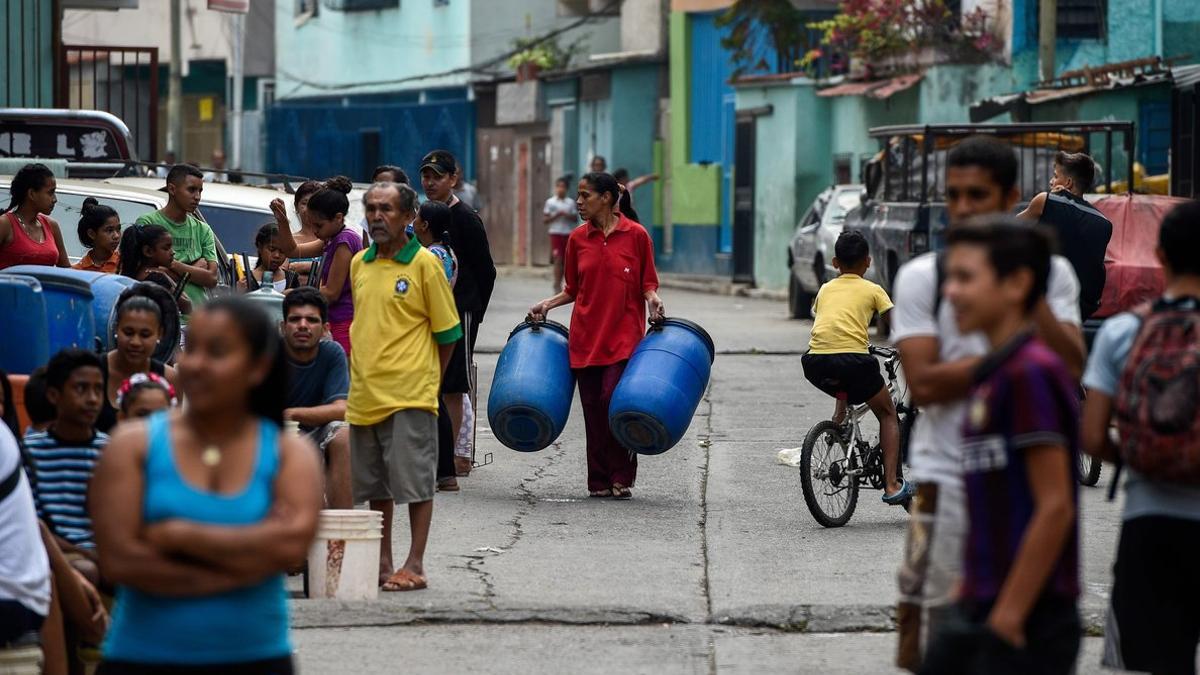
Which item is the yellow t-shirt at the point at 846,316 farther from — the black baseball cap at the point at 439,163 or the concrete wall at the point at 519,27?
the concrete wall at the point at 519,27

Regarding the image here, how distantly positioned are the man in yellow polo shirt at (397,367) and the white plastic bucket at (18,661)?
2.81 meters

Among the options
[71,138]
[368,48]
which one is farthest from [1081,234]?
[368,48]

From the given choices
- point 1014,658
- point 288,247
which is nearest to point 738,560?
point 288,247

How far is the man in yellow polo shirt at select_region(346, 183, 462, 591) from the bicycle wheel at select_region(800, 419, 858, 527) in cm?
219

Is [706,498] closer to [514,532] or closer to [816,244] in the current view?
[514,532]

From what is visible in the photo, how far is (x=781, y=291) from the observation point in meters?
30.7

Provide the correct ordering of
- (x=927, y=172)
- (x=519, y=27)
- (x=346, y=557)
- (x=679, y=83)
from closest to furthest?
(x=346, y=557)
(x=927, y=172)
(x=679, y=83)
(x=519, y=27)

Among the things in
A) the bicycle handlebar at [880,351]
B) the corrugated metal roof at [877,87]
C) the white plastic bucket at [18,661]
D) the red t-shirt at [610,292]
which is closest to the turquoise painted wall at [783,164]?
the corrugated metal roof at [877,87]

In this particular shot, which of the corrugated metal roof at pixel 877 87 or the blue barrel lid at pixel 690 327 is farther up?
the corrugated metal roof at pixel 877 87

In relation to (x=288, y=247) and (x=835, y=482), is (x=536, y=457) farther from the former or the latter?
(x=835, y=482)

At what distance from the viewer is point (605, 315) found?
1101cm

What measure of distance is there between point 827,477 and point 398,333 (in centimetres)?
264

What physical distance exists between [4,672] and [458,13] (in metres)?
36.4

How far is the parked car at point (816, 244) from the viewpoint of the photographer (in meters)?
23.2
